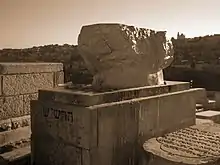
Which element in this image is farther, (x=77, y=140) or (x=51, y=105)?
(x=51, y=105)

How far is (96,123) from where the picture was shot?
3361mm

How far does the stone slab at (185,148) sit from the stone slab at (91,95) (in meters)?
0.60

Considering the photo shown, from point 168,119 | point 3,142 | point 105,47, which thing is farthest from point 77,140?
point 3,142

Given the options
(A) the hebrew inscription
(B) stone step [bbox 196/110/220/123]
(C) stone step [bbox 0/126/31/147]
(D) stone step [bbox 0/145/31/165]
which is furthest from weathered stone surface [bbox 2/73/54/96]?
(B) stone step [bbox 196/110/220/123]

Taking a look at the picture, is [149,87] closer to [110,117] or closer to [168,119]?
[168,119]

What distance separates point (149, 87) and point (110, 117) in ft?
3.05

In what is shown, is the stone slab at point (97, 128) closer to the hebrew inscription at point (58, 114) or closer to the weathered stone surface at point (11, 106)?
the hebrew inscription at point (58, 114)

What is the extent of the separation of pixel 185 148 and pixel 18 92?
3.03m

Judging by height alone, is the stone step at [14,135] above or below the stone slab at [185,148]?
below

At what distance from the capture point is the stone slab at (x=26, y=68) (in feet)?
16.8

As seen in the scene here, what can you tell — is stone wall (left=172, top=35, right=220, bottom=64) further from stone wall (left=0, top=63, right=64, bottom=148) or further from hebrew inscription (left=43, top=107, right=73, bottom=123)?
hebrew inscription (left=43, top=107, right=73, bottom=123)

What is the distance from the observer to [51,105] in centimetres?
383

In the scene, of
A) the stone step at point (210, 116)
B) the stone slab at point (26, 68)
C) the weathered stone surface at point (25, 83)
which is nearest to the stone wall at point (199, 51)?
the stone step at point (210, 116)

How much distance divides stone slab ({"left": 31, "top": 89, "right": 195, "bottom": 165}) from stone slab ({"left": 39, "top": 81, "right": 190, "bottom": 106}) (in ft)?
0.23
